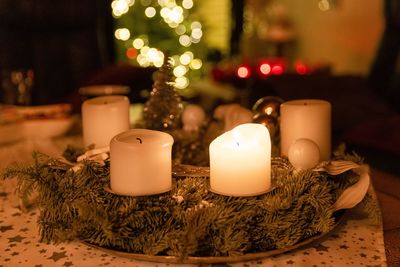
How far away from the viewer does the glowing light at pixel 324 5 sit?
368cm

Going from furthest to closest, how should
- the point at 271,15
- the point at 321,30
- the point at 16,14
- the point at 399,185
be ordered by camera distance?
1. the point at 271,15
2. the point at 321,30
3. the point at 16,14
4. the point at 399,185

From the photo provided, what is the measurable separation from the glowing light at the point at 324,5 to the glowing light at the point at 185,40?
3.91 ft

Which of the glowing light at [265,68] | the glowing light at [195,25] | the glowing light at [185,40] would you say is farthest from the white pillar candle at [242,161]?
the glowing light at [195,25]

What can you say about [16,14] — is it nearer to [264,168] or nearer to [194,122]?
[194,122]

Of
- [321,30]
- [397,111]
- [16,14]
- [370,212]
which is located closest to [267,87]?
[397,111]

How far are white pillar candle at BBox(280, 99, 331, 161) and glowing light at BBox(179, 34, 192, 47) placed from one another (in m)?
3.58

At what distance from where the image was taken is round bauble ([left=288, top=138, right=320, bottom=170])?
798 millimetres

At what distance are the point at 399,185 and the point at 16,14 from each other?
2.40m

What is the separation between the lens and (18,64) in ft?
9.43

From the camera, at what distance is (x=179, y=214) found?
2.30 feet

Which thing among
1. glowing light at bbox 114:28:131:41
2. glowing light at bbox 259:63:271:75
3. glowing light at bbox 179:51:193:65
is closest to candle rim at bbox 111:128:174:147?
glowing light at bbox 259:63:271:75

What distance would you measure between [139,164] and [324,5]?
330cm

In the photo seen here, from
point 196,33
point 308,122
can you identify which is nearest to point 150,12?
point 196,33

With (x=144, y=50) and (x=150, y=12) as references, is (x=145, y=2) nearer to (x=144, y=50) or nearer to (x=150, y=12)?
(x=150, y=12)
